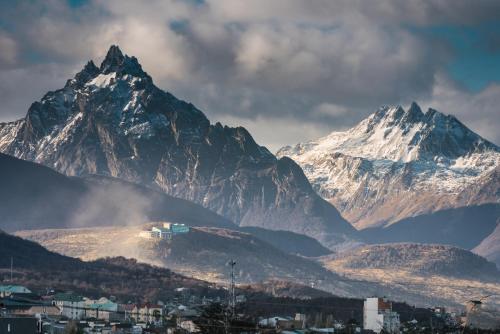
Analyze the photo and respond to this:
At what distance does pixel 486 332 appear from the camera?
648ft

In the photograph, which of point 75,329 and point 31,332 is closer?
point 31,332

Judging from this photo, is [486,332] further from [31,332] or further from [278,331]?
[31,332]

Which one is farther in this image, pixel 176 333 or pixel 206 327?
pixel 176 333

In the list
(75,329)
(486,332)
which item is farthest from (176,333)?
(486,332)

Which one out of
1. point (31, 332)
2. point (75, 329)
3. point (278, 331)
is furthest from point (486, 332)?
point (31, 332)

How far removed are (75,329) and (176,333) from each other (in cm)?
3567

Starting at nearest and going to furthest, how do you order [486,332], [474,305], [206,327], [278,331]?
[474,305]
[206,327]
[278,331]
[486,332]

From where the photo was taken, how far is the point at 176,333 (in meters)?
158

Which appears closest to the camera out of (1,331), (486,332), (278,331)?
(1,331)

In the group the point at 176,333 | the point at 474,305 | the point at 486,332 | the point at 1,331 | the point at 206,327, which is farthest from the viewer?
the point at 486,332

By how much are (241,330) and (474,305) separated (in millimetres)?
50539

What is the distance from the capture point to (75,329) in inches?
7500

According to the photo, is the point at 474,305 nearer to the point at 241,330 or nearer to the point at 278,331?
the point at 241,330

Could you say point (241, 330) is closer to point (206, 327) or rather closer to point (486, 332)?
point (206, 327)
